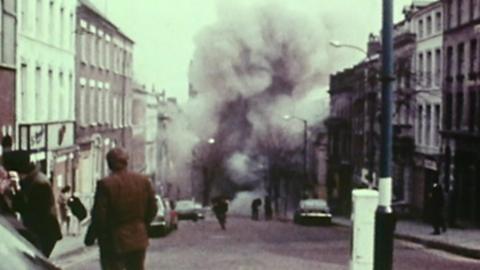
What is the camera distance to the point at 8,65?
2338 centimetres

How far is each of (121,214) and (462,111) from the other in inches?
1116

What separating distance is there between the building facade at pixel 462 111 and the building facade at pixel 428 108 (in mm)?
505

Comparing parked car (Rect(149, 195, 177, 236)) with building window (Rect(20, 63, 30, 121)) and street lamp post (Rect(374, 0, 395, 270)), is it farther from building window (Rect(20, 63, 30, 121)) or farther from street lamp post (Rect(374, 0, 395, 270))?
street lamp post (Rect(374, 0, 395, 270))

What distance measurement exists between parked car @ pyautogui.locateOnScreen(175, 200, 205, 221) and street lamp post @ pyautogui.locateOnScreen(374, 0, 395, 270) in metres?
23.6

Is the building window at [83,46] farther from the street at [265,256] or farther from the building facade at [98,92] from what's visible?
the street at [265,256]

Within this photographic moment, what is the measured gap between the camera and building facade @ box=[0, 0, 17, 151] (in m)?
22.8

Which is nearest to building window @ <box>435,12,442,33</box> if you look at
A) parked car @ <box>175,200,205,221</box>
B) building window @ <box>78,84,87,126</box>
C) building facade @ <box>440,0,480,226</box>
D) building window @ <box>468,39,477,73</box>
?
building facade @ <box>440,0,480,226</box>

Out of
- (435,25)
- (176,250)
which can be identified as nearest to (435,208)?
(176,250)

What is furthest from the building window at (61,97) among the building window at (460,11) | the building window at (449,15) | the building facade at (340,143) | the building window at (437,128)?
the building window at (449,15)

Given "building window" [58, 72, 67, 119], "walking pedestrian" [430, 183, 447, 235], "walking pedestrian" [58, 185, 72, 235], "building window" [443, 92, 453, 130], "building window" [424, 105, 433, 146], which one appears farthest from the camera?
"building window" [424, 105, 433, 146]

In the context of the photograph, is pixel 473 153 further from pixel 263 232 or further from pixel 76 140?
pixel 76 140

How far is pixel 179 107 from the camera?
28203mm

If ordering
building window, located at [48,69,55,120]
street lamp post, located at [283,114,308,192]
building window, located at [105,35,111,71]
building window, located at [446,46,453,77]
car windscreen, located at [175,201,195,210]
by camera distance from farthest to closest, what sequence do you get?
1. building window, located at [446,46,453,77]
2. street lamp post, located at [283,114,308,192]
3. car windscreen, located at [175,201,195,210]
4. building window, located at [105,35,111,71]
5. building window, located at [48,69,55,120]

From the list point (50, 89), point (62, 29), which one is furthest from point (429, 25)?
point (50, 89)
